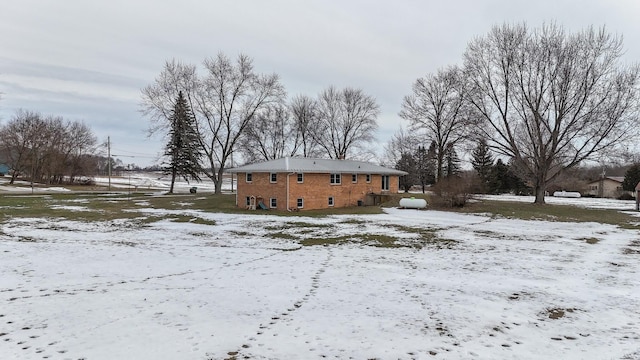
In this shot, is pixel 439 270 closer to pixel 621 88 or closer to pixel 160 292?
pixel 160 292

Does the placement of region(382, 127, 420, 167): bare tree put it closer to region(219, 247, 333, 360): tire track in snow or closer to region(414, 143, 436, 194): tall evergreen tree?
region(414, 143, 436, 194): tall evergreen tree

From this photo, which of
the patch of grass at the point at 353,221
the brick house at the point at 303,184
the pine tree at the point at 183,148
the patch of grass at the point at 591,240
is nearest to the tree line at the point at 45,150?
the pine tree at the point at 183,148

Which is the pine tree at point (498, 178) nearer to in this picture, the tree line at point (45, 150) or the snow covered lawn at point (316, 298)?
the snow covered lawn at point (316, 298)

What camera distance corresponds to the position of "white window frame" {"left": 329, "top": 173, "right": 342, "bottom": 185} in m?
28.6

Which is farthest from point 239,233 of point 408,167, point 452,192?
point 408,167

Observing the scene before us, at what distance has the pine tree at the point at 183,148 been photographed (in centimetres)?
4538

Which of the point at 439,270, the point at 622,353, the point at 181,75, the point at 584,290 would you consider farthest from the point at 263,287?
the point at 181,75

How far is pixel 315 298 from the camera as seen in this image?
7246 mm

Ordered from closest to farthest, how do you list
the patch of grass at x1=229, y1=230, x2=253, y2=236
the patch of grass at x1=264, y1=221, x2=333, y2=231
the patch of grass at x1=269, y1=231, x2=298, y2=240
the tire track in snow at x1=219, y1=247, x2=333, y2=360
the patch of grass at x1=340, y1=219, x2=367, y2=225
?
the tire track in snow at x1=219, y1=247, x2=333, y2=360 → the patch of grass at x1=269, y1=231, x2=298, y2=240 → the patch of grass at x1=229, y1=230, x2=253, y2=236 → the patch of grass at x1=264, y1=221, x2=333, y2=231 → the patch of grass at x1=340, y1=219, x2=367, y2=225

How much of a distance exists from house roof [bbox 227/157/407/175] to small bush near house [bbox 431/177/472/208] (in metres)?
5.32

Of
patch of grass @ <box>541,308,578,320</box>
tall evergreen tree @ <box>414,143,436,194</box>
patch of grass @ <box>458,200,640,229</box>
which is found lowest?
patch of grass @ <box>541,308,578,320</box>

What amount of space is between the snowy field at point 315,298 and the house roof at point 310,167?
41.4 feet

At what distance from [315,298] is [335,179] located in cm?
2177

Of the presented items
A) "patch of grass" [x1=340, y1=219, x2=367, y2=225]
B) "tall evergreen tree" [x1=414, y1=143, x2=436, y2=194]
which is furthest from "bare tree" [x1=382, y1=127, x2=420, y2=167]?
"patch of grass" [x1=340, y1=219, x2=367, y2=225]
